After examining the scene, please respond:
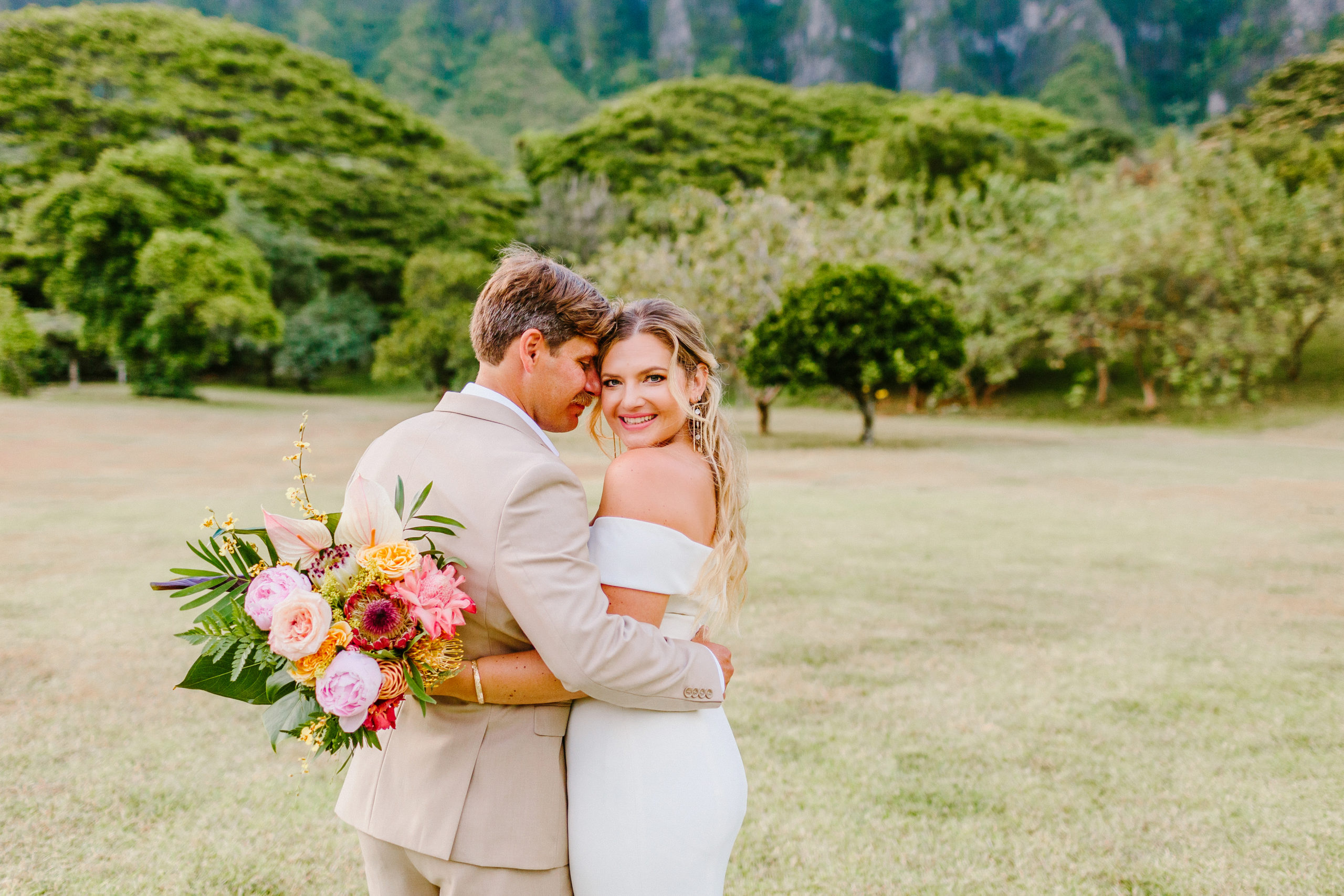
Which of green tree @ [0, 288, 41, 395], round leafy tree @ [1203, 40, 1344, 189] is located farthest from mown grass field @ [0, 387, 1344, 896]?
round leafy tree @ [1203, 40, 1344, 189]

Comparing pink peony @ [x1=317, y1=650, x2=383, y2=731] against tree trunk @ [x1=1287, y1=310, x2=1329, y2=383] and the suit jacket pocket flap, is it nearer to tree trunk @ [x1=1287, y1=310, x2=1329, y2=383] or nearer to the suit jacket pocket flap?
the suit jacket pocket flap

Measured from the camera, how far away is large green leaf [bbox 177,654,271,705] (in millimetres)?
1471

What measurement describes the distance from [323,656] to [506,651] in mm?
365

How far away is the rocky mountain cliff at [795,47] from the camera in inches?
2744

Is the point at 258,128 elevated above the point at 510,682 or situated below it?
above

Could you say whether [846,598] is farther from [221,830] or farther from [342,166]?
[342,166]

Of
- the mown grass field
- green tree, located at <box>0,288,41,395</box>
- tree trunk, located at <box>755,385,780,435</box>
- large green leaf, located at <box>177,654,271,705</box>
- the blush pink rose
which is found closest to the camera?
the blush pink rose

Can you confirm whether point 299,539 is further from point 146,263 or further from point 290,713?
point 146,263

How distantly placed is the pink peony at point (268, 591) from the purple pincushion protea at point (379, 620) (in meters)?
0.09

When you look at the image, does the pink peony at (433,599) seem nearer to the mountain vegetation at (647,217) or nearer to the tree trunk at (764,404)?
the mountain vegetation at (647,217)

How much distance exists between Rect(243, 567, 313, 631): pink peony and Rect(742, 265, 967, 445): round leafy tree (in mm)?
18075

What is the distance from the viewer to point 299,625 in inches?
54.3

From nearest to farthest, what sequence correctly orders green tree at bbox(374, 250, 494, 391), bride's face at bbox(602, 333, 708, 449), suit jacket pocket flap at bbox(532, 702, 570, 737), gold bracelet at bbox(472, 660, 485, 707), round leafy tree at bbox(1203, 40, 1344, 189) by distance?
gold bracelet at bbox(472, 660, 485, 707), suit jacket pocket flap at bbox(532, 702, 570, 737), bride's face at bbox(602, 333, 708, 449), round leafy tree at bbox(1203, 40, 1344, 189), green tree at bbox(374, 250, 494, 391)

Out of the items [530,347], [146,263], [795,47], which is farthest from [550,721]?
[795,47]
